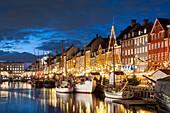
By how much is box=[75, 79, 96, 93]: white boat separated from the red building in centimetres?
1365

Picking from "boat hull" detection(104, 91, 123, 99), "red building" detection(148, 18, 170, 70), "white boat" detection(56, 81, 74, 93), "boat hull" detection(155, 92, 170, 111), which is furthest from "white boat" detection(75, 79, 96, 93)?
"boat hull" detection(155, 92, 170, 111)

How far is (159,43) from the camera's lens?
69062 mm

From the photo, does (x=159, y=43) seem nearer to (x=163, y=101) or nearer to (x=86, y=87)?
(x=86, y=87)

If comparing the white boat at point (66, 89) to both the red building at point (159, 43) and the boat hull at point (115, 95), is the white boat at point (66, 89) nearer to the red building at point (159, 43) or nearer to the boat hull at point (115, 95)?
the boat hull at point (115, 95)

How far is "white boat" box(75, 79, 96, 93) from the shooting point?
207 feet

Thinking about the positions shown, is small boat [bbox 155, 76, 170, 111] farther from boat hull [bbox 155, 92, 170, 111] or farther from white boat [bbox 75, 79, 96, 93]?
white boat [bbox 75, 79, 96, 93]

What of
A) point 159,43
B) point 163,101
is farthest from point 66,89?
point 163,101

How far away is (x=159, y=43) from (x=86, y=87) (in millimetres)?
20461

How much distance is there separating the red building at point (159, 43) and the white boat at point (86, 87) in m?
13.6

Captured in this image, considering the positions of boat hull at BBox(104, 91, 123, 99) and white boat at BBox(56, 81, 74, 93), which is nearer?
boat hull at BBox(104, 91, 123, 99)

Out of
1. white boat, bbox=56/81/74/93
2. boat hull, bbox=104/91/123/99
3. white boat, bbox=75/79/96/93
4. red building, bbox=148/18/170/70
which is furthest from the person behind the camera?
white boat, bbox=56/81/74/93

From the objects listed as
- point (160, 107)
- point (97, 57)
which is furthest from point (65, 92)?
point (97, 57)

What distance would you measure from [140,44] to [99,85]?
1877 cm

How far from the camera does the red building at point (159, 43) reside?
2579 inches
